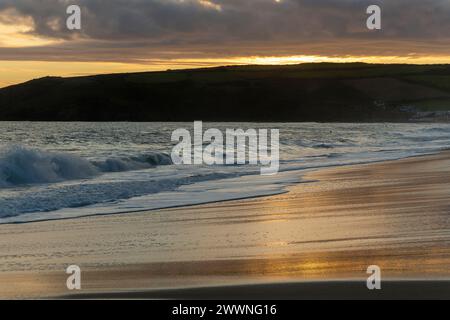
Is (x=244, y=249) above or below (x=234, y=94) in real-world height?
below

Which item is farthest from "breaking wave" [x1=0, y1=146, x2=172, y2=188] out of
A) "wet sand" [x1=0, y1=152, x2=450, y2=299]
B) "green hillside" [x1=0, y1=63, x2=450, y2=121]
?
"green hillside" [x1=0, y1=63, x2=450, y2=121]

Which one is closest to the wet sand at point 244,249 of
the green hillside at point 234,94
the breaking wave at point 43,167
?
the breaking wave at point 43,167

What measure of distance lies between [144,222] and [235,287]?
18.3 ft

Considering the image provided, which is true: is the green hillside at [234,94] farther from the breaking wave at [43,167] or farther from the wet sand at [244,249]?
the wet sand at [244,249]

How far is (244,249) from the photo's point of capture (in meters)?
10.4

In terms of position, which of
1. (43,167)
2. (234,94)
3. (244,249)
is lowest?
(244,249)

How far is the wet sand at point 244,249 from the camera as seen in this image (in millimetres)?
8227

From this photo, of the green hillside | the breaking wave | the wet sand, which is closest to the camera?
the wet sand

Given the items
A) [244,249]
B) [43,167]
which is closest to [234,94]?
[43,167]

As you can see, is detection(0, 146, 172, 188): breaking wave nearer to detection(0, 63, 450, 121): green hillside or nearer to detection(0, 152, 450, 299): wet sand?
detection(0, 152, 450, 299): wet sand

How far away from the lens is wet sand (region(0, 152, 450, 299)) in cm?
823

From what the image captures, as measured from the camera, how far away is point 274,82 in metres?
140

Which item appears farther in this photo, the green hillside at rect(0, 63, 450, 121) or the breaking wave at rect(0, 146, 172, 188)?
the green hillside at rect(0, 63, 450, 121)

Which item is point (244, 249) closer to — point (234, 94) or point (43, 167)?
point (43, 167)
